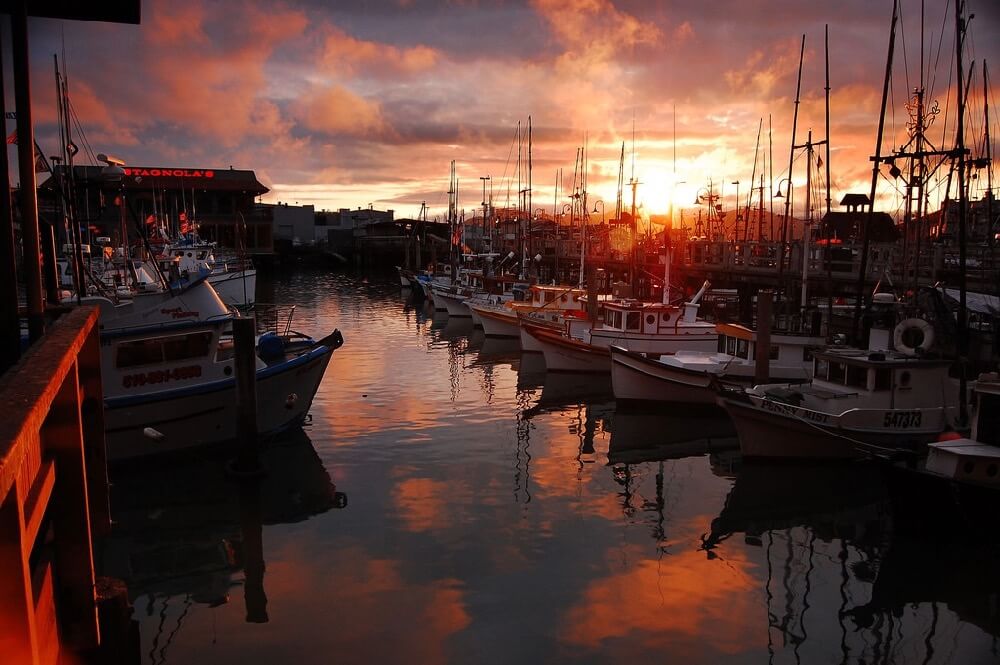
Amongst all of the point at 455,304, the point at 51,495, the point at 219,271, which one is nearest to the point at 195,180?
the point at 219,271

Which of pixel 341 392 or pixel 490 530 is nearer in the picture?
pixel 490 530


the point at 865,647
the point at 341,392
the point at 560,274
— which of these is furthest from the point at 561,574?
the point at 560,274

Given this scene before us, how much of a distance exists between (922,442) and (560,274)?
49.5m

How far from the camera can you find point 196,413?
17641 millimetres

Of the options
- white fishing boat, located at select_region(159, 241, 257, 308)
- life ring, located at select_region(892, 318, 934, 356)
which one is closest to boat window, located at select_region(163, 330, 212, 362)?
life ring, located at select_region(892, 318, 934, 356)

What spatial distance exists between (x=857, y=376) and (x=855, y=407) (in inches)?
29.0

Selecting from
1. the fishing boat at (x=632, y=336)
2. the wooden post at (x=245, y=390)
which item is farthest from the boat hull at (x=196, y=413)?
the fishing boat at (x=632, y=336)

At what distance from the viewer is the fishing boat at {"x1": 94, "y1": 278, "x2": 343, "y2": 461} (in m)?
16.8

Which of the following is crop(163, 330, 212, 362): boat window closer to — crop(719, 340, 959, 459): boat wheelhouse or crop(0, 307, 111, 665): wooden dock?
crop(0, 307, 111, 665): wooden dock

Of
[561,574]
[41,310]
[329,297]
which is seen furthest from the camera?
[329,297]

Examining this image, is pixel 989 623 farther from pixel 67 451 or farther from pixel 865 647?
pixel 67 451

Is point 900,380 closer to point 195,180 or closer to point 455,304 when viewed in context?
point 455,304

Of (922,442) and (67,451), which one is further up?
(67,451)

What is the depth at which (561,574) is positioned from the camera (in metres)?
12.2
